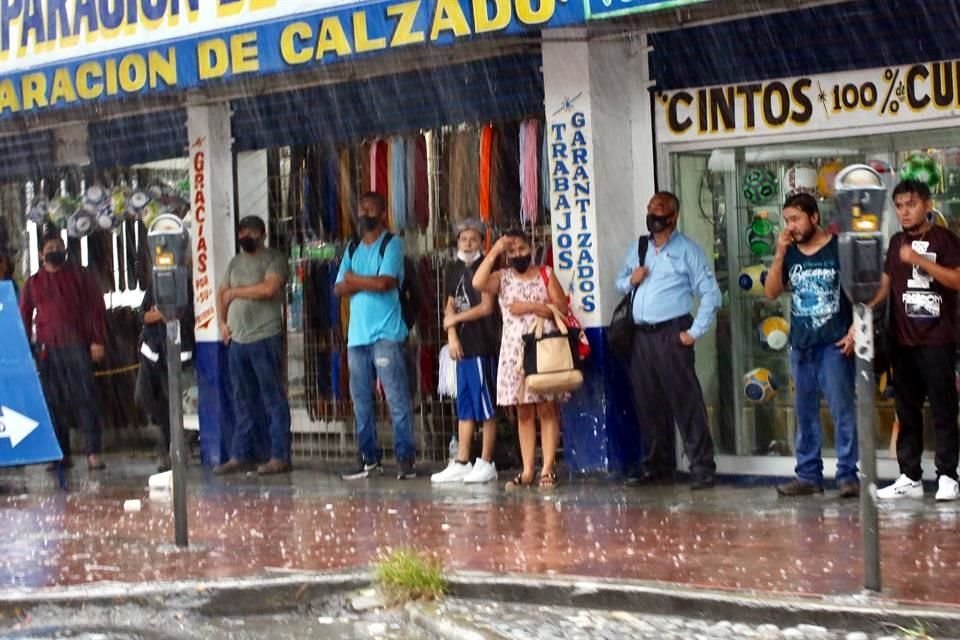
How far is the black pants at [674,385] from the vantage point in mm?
12406

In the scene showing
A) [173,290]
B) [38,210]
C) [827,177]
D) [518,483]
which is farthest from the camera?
[38,210]

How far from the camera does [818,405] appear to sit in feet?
38.7

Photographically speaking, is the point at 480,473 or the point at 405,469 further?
the point at 405,469

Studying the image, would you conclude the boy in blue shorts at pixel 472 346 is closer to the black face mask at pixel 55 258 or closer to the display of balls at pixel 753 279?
the display of balls at pixel 753 279

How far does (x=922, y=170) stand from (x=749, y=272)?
153 cm

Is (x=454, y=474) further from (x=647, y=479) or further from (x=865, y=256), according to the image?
(x=865, y=256)

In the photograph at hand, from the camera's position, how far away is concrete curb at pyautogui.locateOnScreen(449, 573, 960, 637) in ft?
25.1

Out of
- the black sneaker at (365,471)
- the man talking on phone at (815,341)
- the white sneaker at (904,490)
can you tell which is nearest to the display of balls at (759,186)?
the man talking on phone at (815,341)

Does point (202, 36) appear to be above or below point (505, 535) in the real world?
above

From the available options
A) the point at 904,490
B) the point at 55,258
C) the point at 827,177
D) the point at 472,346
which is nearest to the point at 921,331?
the point at 904,490

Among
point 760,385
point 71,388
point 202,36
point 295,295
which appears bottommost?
point 760,385

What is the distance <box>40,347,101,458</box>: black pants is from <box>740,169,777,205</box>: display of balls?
21.1ft

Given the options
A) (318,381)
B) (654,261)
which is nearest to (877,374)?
(654,261)

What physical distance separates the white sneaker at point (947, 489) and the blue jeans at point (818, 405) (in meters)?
0.63
